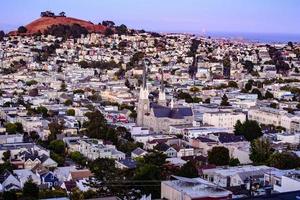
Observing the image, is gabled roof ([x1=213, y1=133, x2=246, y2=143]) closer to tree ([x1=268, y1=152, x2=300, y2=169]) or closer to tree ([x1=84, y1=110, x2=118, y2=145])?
tree ([x1=268, y1=152, x2=300, y2=169])

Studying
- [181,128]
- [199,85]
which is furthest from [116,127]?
[199,85]

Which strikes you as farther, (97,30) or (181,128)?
(97,30)

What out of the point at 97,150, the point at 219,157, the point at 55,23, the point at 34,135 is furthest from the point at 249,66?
the point at 97,150

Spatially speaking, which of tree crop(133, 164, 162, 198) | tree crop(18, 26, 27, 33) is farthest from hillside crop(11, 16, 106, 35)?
tree crop(133, 164, 162, 198)

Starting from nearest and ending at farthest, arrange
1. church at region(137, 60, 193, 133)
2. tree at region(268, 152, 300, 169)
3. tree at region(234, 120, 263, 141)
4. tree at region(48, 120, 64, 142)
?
tree at region(268, 152, 300, 169) → tree at region(48, 120, 64, 142) → tree at region(234, 120, 263, 141) → church at region(137, 60, 193, 133)

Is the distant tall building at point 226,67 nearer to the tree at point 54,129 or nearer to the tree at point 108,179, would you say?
the tree at point 54,129

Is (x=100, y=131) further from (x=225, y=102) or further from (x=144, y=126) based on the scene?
(x=225, y=102)

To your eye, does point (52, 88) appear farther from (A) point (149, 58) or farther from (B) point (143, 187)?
(B) point (143, 187)
